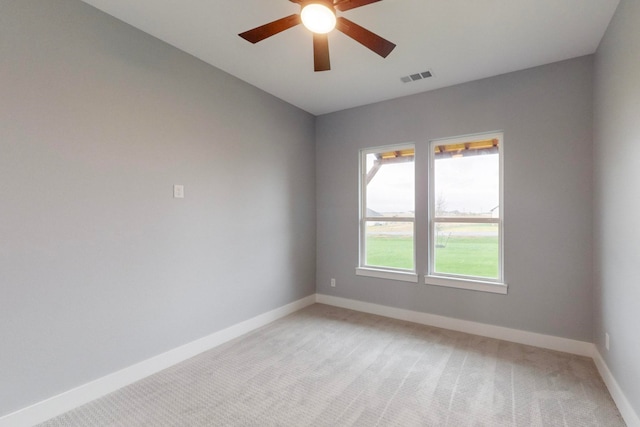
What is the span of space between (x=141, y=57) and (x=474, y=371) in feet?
12.2

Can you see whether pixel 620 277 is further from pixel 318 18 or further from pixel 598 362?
pixel 318 18

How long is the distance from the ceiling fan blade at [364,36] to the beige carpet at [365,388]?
2324 mm

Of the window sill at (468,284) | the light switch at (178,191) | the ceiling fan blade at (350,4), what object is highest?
the ceiling fan blade at (350,4)

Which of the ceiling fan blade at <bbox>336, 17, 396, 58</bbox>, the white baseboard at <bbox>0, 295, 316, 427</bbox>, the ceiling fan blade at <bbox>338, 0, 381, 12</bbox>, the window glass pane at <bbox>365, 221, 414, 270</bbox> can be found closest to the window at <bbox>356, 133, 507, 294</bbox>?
the window glass pane at <bbox>365, 221, 414, 270</bbox>

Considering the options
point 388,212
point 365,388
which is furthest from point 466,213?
point 365,388

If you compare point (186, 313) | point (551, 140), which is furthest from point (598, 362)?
point (186, 313)

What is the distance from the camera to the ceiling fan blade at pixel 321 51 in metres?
1.88

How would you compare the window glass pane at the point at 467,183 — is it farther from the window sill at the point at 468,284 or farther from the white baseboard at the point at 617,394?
the white baseboard at the point at 617,394

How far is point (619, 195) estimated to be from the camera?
2.05 m

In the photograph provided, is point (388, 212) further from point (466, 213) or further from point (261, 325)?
point (261, 325)

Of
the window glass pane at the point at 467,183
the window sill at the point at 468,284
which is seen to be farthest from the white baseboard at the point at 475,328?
the window glass pane at the point at 467,183

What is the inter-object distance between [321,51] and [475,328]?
3.09 m

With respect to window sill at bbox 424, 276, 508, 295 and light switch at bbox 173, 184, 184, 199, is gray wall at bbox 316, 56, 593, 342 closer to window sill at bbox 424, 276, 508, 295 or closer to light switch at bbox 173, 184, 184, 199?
window sill at bbox 424, 276, 508, 295

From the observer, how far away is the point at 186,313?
273 centimetres
